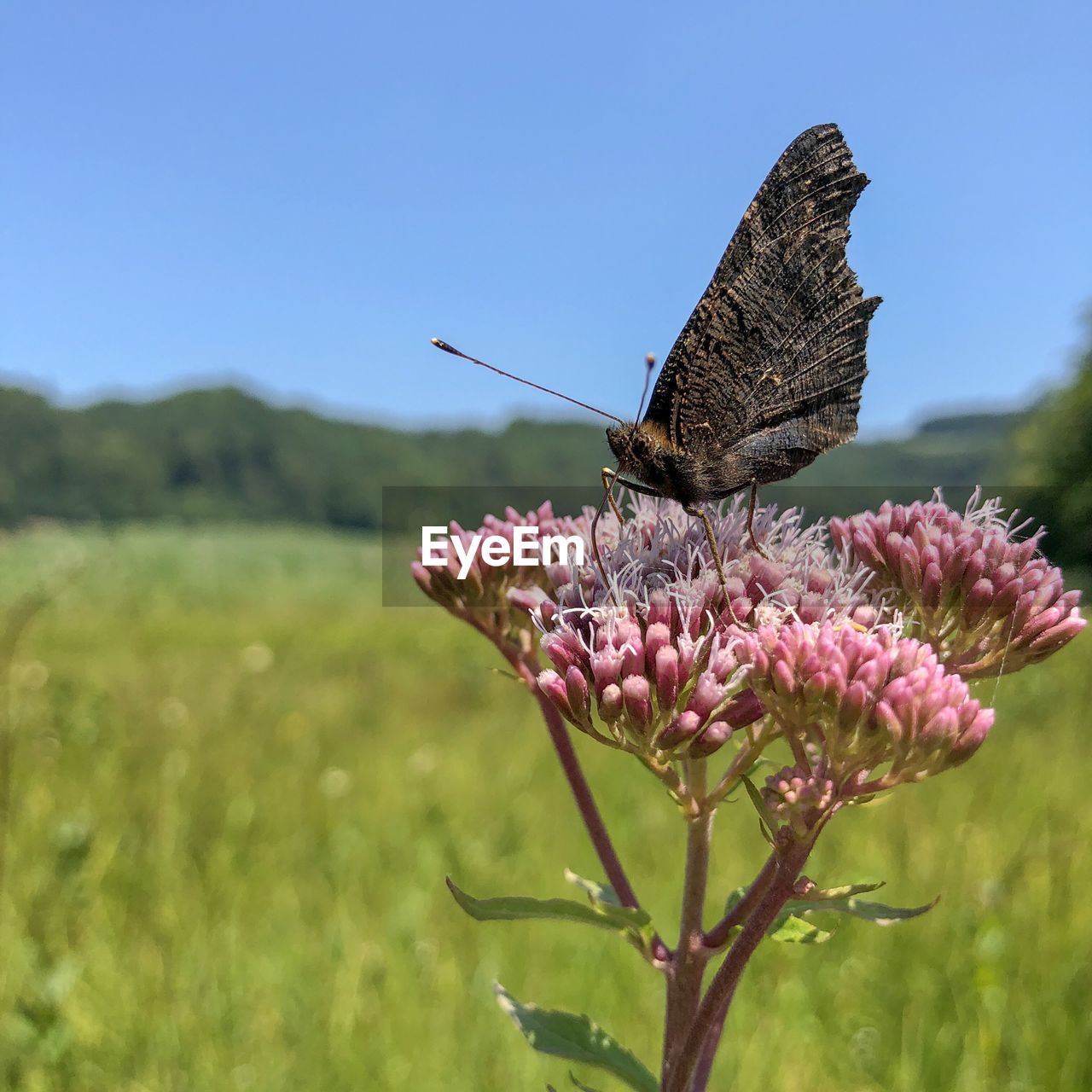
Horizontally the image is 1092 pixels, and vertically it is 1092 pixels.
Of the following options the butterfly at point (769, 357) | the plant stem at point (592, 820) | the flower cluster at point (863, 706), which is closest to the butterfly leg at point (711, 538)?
the butterfly at point (769, 357)

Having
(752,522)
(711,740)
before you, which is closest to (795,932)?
(711,740)

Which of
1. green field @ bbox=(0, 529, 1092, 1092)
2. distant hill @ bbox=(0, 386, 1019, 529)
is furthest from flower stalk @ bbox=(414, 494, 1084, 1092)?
distant hill @ bbox=(0, 386, 1019, 529)

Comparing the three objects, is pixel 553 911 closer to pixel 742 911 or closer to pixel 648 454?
pixel 742 911

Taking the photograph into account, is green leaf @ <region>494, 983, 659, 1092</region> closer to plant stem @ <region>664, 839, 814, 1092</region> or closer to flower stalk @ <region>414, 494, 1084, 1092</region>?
flower stalk @ <region>414, 494, 1084, 1092</region>

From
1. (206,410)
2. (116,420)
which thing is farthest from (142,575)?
(206,410)

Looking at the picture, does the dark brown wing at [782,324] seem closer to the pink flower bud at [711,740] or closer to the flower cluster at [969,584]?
the flower cluster at [969,584]

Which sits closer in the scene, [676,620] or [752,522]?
[676,620]
